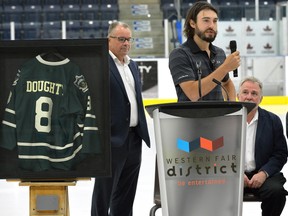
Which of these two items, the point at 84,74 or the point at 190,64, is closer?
the point at 84,74

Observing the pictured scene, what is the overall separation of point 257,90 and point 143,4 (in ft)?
36.9

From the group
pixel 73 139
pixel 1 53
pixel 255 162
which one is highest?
pixel 1 53

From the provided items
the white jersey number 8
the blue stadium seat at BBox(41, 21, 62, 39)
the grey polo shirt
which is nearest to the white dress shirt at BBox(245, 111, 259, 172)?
the grey polo shirt

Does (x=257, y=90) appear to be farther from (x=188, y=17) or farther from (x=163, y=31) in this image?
(x=163, y=31)

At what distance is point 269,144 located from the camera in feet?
11.5

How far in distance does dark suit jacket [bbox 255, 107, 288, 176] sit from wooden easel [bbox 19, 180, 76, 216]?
1113 mm

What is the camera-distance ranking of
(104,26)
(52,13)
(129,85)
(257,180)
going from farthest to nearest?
1. (52,13)
2. (104,26)
3. (129,85)
4. (257,180)

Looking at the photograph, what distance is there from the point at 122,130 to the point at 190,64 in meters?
0.47

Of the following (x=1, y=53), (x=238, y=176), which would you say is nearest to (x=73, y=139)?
(x=1, y=53)

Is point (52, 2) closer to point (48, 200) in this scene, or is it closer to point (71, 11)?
point (71, 11)

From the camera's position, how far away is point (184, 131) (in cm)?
253

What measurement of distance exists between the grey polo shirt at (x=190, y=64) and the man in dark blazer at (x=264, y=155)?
21 centimetres

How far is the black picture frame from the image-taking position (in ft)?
9.05

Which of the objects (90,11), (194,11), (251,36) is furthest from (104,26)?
(194,11)
